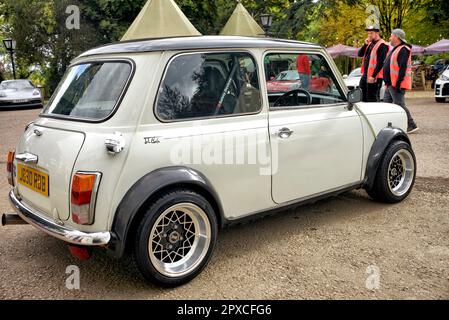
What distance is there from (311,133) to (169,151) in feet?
4.53

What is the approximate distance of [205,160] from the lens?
310cm

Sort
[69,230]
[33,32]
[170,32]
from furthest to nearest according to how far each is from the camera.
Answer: [33,32]
[170,32]
[69,230]

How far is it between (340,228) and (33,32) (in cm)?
2641

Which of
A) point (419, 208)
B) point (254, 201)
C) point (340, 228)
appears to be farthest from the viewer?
point (419, 208)

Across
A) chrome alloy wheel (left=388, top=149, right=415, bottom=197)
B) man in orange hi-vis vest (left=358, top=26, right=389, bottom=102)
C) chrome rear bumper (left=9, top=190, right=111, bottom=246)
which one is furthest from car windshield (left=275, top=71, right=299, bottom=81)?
man in orange hi-vis vest (left=358, top=26, right=389, bottom=102)

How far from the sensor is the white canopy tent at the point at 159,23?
10250mm

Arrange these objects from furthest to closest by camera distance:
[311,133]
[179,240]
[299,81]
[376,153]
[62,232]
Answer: [376,153] < [299,81] < [311,133] < [179,240] < [62,232]

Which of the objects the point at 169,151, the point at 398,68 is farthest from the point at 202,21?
the point at 169,151

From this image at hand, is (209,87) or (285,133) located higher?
(209,87)

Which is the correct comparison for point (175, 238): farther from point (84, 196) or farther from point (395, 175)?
point (395, 175)

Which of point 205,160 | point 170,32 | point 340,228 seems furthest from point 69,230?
point 170,32

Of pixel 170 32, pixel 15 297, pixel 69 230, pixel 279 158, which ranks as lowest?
pixel 15 297

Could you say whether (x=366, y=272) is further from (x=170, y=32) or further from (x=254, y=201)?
(x=170, y=32)

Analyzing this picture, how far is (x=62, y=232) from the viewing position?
2.78 m
